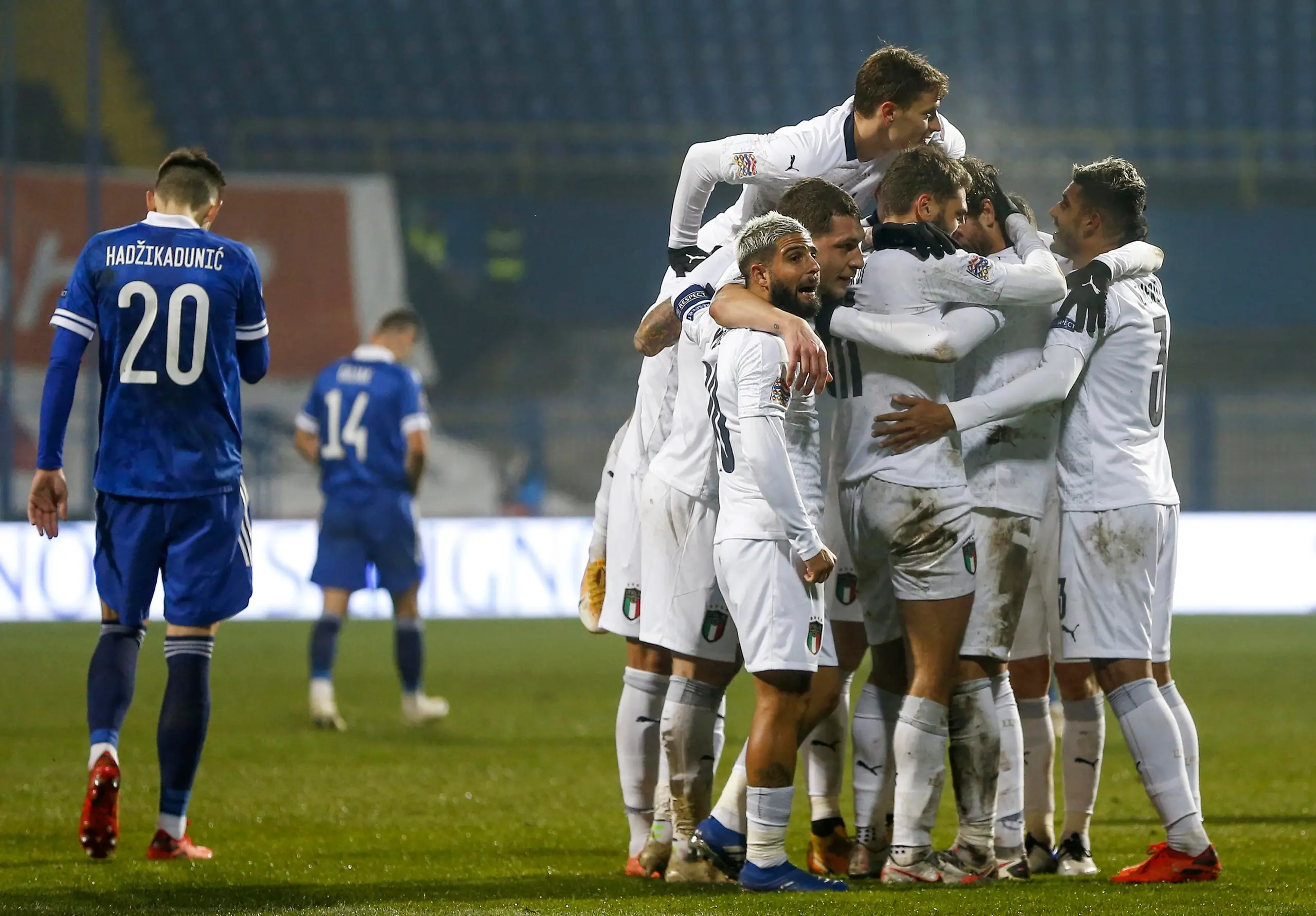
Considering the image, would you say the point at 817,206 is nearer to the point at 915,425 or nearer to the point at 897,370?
the point at 897,370

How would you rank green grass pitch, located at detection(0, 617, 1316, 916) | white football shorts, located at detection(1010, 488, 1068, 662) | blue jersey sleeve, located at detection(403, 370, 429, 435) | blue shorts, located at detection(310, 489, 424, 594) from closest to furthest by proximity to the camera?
green grass pitch, located at detection(0, 617, 1316, 916) → white football shorts, located at detection(1010, 488, 1068, 662) → blue shorts, located at detection(310, 489, 424, 594) → blue jersey sleeve, located at detection(403, 370, 429, 435)

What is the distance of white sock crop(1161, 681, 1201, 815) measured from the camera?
4.37 meters

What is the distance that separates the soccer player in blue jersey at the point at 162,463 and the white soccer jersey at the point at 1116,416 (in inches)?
89.3

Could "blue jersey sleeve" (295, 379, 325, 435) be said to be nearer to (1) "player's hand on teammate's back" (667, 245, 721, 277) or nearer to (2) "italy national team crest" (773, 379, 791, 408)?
(1) "player's hand on teammate's back" (667, 245, 721, 277)

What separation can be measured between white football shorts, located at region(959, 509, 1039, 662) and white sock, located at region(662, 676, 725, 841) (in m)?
0.66

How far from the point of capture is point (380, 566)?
27.7 ft

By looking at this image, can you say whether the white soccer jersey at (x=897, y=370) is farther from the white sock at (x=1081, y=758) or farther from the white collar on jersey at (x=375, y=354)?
the white collar on jersey at (x=375, y=354)

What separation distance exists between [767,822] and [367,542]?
16.3ft

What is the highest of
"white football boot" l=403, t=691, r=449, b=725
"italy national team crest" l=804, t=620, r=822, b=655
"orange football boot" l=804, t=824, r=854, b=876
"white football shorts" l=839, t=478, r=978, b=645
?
"white football shorts" l=839, t=478, r=978, b=645

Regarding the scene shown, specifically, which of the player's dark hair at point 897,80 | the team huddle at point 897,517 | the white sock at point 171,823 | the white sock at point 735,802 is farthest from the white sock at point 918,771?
the white sock at point 171,823

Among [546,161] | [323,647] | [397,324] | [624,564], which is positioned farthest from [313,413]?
[546,161]

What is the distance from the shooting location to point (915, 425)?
411 cm

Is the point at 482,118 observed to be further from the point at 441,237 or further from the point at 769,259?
the point at 769,259

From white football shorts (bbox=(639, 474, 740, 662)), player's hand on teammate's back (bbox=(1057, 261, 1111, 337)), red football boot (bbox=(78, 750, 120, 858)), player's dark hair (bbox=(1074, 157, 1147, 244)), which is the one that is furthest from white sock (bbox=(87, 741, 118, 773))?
player's dark hair (bbox=(1074, 157, 1147, 244))
